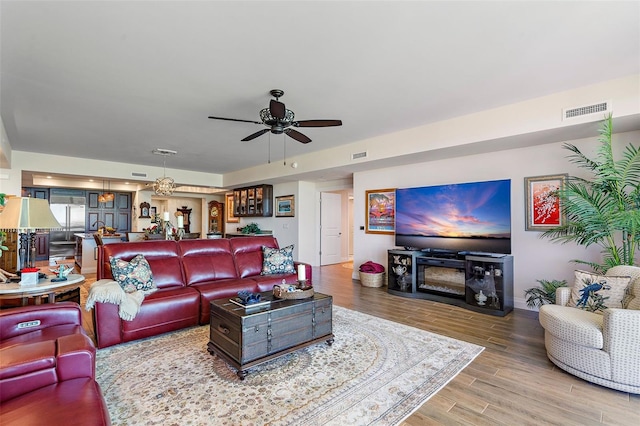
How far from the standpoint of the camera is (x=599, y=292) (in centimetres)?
276

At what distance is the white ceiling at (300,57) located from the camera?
83.2 inches

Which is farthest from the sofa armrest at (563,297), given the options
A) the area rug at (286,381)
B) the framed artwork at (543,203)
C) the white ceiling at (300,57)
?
the white ceiling at (300,57)

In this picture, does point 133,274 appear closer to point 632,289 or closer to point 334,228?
point 632,289

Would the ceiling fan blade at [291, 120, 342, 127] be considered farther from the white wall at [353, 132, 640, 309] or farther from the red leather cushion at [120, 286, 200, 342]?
the white wall at [353, 132, 640, 309]

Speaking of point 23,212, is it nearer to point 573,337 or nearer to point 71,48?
point 71,48

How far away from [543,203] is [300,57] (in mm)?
3802

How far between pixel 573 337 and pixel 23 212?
183 inches

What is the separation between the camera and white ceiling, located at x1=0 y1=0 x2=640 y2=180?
211 centimetres

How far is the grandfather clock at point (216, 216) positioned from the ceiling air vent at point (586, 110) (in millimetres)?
10965

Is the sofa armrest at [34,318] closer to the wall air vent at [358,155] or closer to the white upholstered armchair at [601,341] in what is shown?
the white upholstered armchair at [601,341]

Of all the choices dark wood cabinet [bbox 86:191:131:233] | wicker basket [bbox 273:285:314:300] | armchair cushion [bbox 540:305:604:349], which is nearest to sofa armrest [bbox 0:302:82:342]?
wicker basket [bbox 273:285:314:300]

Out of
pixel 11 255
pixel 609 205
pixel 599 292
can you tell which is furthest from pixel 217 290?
pixel 11 255

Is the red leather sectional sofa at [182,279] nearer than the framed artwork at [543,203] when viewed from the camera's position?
Yes

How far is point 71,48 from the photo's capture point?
2.54 m
